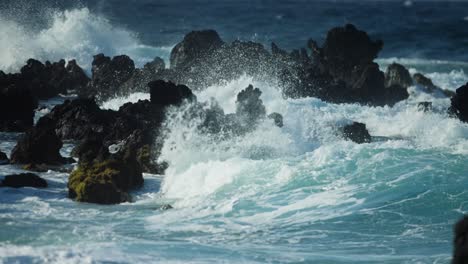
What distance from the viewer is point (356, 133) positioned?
27516mm

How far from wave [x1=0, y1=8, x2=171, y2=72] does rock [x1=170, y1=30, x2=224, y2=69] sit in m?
7.62

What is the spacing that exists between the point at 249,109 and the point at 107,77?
1272cm

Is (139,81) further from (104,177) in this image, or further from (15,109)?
(104,177)

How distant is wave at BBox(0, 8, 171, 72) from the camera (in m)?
46.4

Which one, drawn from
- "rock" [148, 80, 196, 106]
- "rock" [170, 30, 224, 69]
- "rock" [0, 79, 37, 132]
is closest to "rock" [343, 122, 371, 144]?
"rock" [148, 80, 196, 106]

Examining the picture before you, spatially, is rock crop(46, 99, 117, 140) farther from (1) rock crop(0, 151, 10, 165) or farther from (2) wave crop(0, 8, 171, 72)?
(2) wave crop(0, 8, 171, 72)

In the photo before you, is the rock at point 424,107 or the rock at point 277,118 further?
the rock at point 424,107

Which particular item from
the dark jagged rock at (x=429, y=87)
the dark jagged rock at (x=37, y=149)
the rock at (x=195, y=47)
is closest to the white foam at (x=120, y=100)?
the rock at (x=195, y=47)

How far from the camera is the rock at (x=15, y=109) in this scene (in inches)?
1104

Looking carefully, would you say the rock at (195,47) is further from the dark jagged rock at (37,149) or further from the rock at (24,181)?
the rock at (24,181)

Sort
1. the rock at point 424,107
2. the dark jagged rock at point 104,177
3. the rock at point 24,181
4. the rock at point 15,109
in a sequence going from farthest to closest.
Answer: the rock at point 424,107
the rock at point 15,109
the rock at point 24,181
the dark jagged rock at point 104,177

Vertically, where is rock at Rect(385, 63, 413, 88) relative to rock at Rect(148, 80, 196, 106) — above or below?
above

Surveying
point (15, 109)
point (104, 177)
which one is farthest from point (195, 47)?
point (104, 177)

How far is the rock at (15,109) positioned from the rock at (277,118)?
9.20 m
